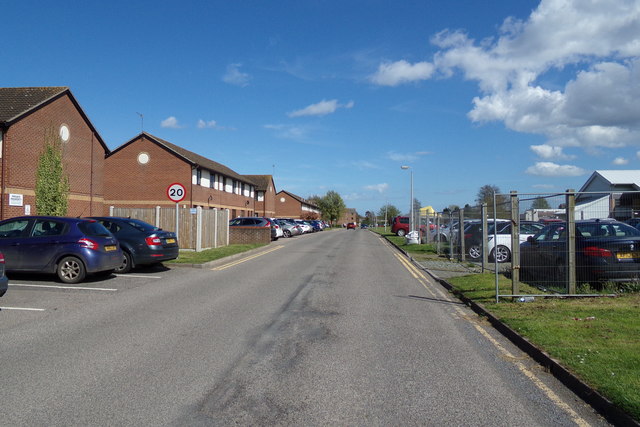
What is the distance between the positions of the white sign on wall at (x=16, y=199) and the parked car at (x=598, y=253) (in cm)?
2179

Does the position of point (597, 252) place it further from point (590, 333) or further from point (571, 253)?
point (590, 333)

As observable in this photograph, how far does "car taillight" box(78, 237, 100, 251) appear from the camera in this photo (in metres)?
10.8

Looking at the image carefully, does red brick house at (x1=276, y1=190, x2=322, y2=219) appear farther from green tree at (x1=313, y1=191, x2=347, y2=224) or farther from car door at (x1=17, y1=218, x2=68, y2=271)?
car door at (x1=17, y1=218, x2=68, y2=271)

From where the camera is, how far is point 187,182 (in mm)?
38750

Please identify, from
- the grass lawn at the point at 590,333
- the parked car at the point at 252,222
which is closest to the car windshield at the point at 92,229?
the grass lawn at the point at 590,333

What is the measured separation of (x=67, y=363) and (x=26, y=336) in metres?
1.60

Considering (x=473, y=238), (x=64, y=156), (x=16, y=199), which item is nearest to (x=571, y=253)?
(x=473, y=238)

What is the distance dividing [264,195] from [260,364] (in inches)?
2402

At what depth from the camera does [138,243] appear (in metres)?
13.2

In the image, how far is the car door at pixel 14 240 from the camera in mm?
10789

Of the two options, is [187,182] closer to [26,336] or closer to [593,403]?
[26,336]

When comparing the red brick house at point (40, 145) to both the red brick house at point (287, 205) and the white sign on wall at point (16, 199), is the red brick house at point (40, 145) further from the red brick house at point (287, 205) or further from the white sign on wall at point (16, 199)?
the red brick house at point (287, 205)

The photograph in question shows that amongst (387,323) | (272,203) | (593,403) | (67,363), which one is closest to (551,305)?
(387,323)

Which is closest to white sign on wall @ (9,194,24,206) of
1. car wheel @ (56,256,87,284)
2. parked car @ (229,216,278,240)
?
parked car @ (229,216,278,240)
